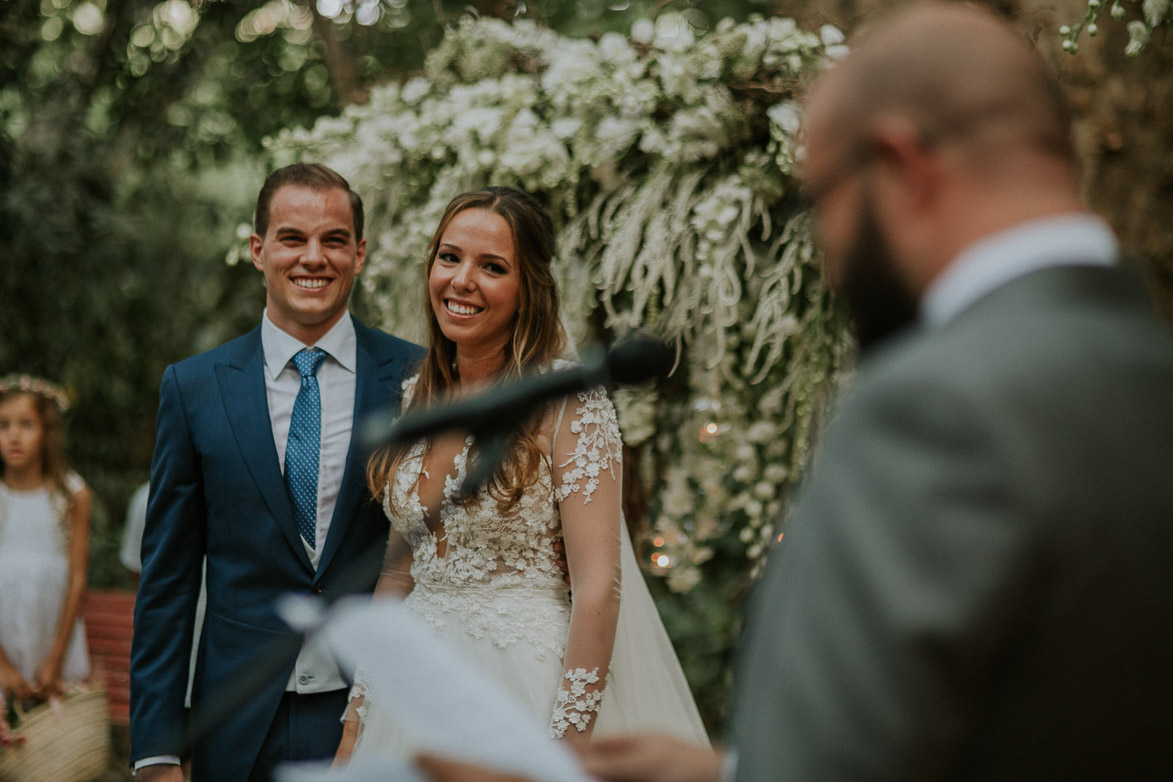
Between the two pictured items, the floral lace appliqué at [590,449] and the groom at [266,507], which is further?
the groom at [266,507]

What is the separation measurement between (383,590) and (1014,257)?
214cm

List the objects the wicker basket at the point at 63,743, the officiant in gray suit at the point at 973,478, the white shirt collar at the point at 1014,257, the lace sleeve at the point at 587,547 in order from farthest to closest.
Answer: the wicker basket at the point at 63,743 → the lace sleeve at the point at 587,547 → the white shirt collar at the point at 1014,257 → the officiant in gray suit at the point at 973,478

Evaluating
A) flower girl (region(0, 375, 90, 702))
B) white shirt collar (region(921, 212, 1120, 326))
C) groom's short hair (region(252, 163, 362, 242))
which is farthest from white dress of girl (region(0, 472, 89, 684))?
white shirt collar (region(921, 212, 1120, 326))

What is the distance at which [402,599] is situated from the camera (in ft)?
9.07

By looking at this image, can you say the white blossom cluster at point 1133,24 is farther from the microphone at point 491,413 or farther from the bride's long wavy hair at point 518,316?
the microphone at point 491,413

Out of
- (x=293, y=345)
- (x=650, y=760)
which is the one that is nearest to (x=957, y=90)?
(x=650, y=760)

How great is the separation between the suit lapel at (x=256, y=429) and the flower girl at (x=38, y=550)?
2.91 m

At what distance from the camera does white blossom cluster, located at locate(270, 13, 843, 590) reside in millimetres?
3035

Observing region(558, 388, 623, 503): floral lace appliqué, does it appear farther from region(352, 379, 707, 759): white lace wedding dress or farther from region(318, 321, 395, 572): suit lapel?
region(318, 321, 395, 572): suit lapel

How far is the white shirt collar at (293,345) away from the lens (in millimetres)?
2900

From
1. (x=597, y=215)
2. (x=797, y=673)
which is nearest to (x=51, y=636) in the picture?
(x=597, y=215)

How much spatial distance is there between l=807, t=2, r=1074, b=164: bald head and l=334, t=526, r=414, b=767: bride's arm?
1.94 meters

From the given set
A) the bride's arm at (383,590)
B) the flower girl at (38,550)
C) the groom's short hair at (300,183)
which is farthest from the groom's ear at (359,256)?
the flower girl at (38,550)

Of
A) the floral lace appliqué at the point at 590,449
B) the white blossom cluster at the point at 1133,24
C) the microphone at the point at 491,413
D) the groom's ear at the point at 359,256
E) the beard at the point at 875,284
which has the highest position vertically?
the white blossom cluster at the point at 1133,24
